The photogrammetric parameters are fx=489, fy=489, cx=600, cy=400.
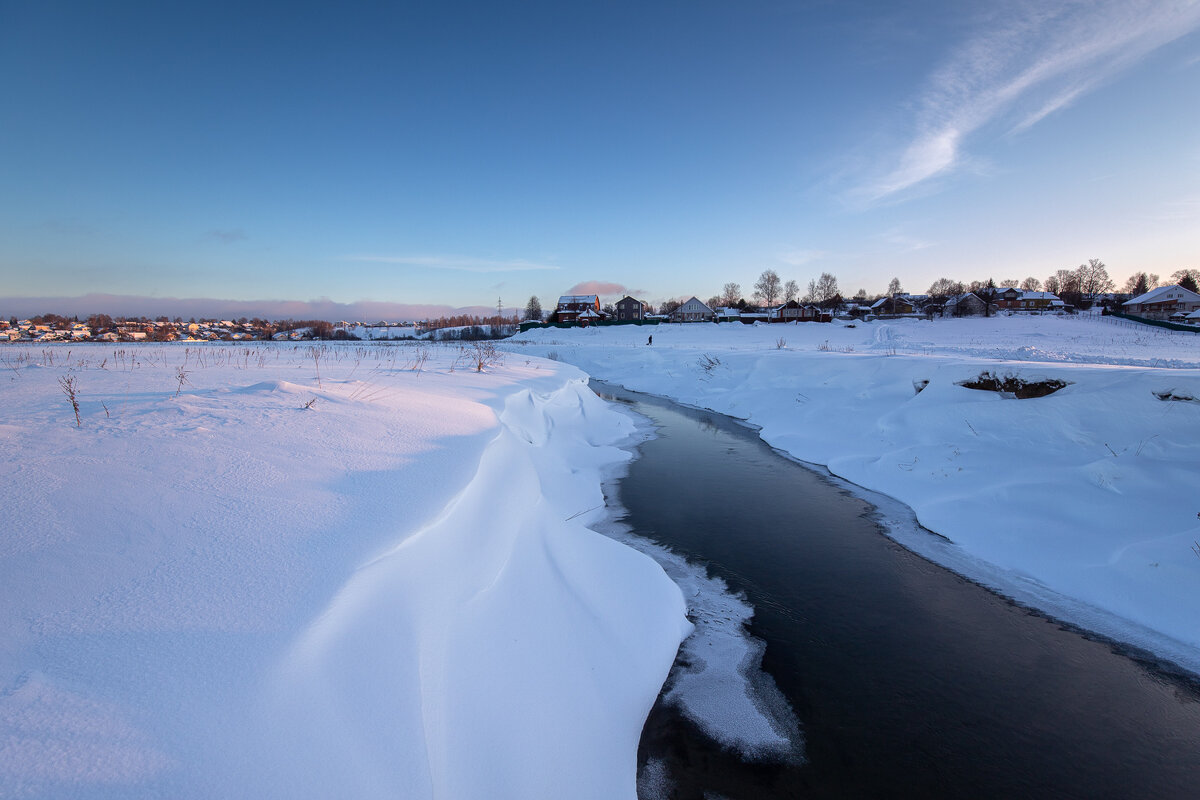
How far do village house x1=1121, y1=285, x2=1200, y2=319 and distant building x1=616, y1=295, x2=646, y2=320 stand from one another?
59.9 meters

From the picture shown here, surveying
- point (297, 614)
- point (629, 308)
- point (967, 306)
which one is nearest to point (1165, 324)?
point (967, 306)

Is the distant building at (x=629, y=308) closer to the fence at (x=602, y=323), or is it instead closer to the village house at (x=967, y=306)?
the fence at (x=602, y=323)

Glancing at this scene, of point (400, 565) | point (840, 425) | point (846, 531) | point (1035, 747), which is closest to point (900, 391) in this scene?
point (840, 425)

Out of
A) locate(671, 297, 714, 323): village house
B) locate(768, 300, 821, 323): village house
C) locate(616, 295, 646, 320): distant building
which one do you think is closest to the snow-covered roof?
locate(768, 300, 821, 323): village house

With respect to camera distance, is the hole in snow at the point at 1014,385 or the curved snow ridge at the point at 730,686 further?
the hole in snow at the point at 1014,385

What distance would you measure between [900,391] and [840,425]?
1.77 meters

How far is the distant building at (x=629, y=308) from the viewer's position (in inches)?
3140

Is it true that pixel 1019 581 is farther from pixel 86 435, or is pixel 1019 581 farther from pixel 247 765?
pixel 86 435

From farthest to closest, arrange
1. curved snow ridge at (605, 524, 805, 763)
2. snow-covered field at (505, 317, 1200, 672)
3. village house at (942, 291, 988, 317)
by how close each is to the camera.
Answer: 1. village house at (942, 291, 988, 317)
2. snow-covered field at (505, 317, 1200, 672)
3. curved snow ridge at (605, 524, 805, 763)

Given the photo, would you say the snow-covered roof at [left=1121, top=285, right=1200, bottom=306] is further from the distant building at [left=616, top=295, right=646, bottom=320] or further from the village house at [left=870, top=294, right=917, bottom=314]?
the distant building at [left=616, top=295, right=646, bottom=320]

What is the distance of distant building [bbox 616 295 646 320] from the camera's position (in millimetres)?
79750

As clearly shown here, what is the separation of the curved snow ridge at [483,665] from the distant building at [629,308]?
249 feet

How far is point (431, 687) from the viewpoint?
275 centimetres

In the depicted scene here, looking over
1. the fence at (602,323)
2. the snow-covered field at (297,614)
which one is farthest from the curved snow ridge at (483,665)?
the fence at (602,323)
